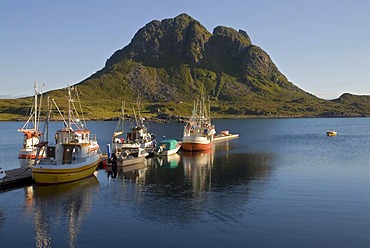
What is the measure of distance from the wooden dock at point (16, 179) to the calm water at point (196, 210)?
274cm

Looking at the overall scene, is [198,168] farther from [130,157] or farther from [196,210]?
[196,210]

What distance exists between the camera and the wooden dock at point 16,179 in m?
51.8

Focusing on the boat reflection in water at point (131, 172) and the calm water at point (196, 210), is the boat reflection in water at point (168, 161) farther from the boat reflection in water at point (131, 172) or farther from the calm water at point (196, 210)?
the calm water at point (196, 210)

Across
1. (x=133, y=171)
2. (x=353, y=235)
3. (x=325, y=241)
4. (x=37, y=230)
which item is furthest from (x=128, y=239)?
(x=133, y=171)

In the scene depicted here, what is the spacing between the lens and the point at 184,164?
7806 cm

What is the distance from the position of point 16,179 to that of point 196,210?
26654mm

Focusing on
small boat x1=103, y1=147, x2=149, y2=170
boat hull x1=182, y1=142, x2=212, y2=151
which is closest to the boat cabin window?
small boat x1=103, y1=147, x2=149, y2=170

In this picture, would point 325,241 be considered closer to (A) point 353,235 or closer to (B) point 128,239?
(A) point 353,235

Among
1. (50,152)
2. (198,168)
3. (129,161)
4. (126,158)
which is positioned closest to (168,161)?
(198,168)

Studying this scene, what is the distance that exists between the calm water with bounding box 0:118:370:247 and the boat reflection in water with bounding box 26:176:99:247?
0.29ft

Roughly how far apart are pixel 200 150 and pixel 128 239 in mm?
69586

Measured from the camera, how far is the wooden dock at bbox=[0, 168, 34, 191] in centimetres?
5179

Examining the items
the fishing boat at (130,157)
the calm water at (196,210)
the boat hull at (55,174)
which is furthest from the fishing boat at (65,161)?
the fishing boat at (130,157)

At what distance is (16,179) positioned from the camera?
5366 centimetres
